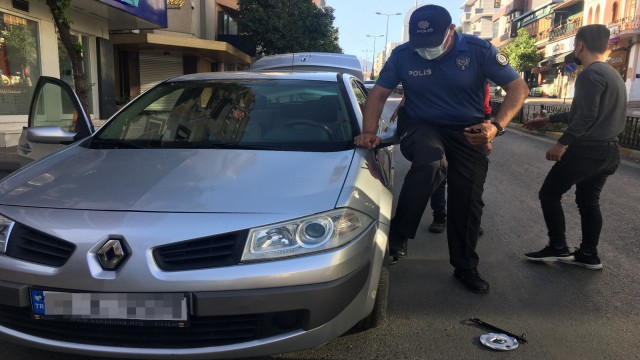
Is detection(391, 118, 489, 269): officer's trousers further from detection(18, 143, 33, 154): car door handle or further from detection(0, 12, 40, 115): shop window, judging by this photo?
detection(0, 12, 40, 115): shop window

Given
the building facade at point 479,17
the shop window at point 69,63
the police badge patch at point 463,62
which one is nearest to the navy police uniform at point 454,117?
the police badge patch at point 463,62

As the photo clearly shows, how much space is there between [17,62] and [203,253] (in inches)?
398

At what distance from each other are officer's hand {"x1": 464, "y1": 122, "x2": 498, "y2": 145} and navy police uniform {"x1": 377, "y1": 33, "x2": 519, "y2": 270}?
0.13m

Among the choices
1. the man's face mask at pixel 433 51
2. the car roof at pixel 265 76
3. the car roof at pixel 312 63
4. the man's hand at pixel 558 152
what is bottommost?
the man's hand at pixel 558 152

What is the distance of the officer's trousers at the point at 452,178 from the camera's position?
305cm

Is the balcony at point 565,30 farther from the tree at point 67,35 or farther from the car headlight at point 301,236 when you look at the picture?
the car headlight at point 301,236

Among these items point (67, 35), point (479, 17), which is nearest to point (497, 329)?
point (67, 35)

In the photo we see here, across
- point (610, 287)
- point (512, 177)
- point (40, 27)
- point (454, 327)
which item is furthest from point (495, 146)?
point (40, 27)

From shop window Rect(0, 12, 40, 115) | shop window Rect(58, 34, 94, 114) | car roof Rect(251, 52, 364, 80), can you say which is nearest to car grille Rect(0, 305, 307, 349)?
car roof Rect(251, 52, 364, 80)

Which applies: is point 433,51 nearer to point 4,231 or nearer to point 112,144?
point 112,144

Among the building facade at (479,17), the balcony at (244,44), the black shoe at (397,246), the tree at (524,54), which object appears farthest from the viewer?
the building facade at (479,17)

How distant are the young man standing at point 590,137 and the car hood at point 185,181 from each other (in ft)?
5.96

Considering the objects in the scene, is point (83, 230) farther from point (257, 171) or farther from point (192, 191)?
point (257, 171)

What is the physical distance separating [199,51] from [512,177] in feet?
56.1
